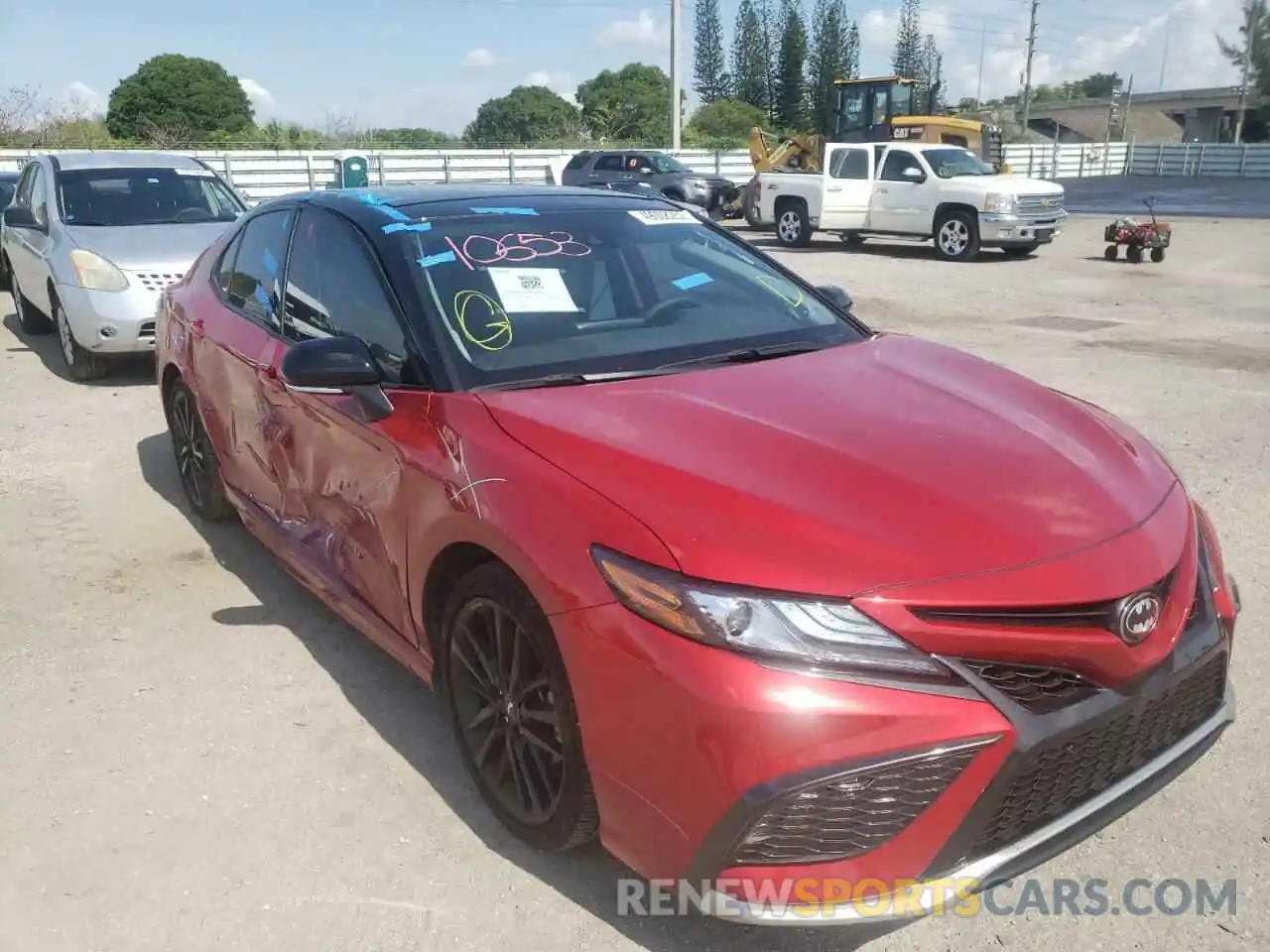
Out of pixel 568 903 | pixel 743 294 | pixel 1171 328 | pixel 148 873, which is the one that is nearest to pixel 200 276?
pixel 743 294

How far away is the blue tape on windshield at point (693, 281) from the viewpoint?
3680mm

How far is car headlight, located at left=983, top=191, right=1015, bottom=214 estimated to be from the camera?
17.0 m

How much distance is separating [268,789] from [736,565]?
1.73 metres

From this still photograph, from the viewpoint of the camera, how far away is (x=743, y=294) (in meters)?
3.72

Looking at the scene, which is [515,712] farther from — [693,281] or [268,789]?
[693,281]

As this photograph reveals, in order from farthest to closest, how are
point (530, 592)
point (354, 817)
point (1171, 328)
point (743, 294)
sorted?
point (1171, 328) → point (743, 294) → point (354, 817) → point (530, 592)

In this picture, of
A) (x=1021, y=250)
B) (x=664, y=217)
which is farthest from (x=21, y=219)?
(x=1021, y=250)

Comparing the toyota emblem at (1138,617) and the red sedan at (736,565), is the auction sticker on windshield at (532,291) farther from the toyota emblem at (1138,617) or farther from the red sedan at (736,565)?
the toyota emblem at (1138,617)

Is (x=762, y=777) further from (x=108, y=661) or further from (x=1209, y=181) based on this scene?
(x=1209, y=181)

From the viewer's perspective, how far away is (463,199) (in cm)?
375

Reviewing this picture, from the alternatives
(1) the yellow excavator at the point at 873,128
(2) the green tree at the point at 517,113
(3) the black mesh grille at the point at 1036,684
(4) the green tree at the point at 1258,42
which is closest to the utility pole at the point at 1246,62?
(4) the green tree at the point at 1258,42

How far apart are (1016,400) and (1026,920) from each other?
137 centimetres

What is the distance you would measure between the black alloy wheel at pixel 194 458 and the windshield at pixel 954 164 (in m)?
15.2

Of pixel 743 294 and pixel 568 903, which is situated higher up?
pixel 743 294
